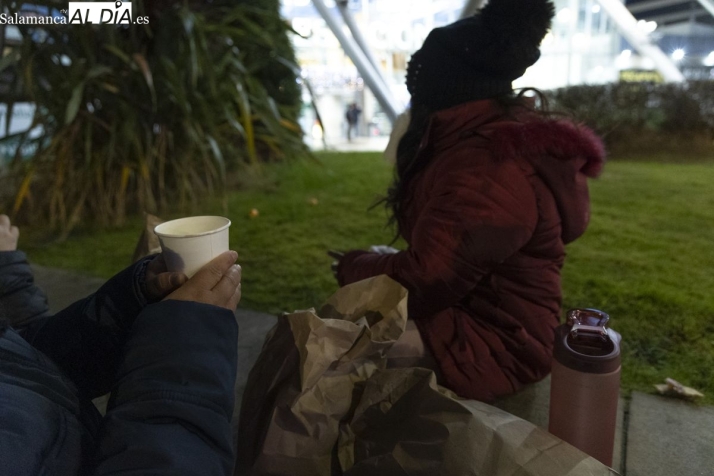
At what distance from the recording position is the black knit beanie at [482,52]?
155cm

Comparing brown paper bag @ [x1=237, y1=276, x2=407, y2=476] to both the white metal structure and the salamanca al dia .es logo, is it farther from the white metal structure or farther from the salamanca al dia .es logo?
the white metal structure

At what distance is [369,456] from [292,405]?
0.22m

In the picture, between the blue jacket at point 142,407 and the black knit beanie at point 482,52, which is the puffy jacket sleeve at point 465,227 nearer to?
the black knit beanie at point 482,52

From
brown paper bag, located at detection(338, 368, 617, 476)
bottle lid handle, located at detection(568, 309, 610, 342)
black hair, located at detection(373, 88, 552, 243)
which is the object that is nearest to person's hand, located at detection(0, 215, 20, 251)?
brown paper bag, located at detection(338, 368, 617, 476)

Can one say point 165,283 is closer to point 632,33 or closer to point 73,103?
point 73,103

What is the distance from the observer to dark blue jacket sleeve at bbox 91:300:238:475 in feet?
2.48

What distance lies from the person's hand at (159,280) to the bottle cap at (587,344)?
972 mm

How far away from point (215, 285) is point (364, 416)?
550mm

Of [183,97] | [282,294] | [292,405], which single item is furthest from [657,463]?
[183,97]

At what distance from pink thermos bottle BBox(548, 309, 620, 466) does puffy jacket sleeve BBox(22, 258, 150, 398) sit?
1086 millimetres

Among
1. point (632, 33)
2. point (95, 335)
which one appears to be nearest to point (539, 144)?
point (95, 335)

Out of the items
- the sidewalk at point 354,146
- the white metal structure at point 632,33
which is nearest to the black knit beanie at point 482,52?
the sidewalk at point 354,146

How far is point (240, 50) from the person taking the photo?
187 inches

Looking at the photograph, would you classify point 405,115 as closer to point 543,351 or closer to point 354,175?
point 543,351
